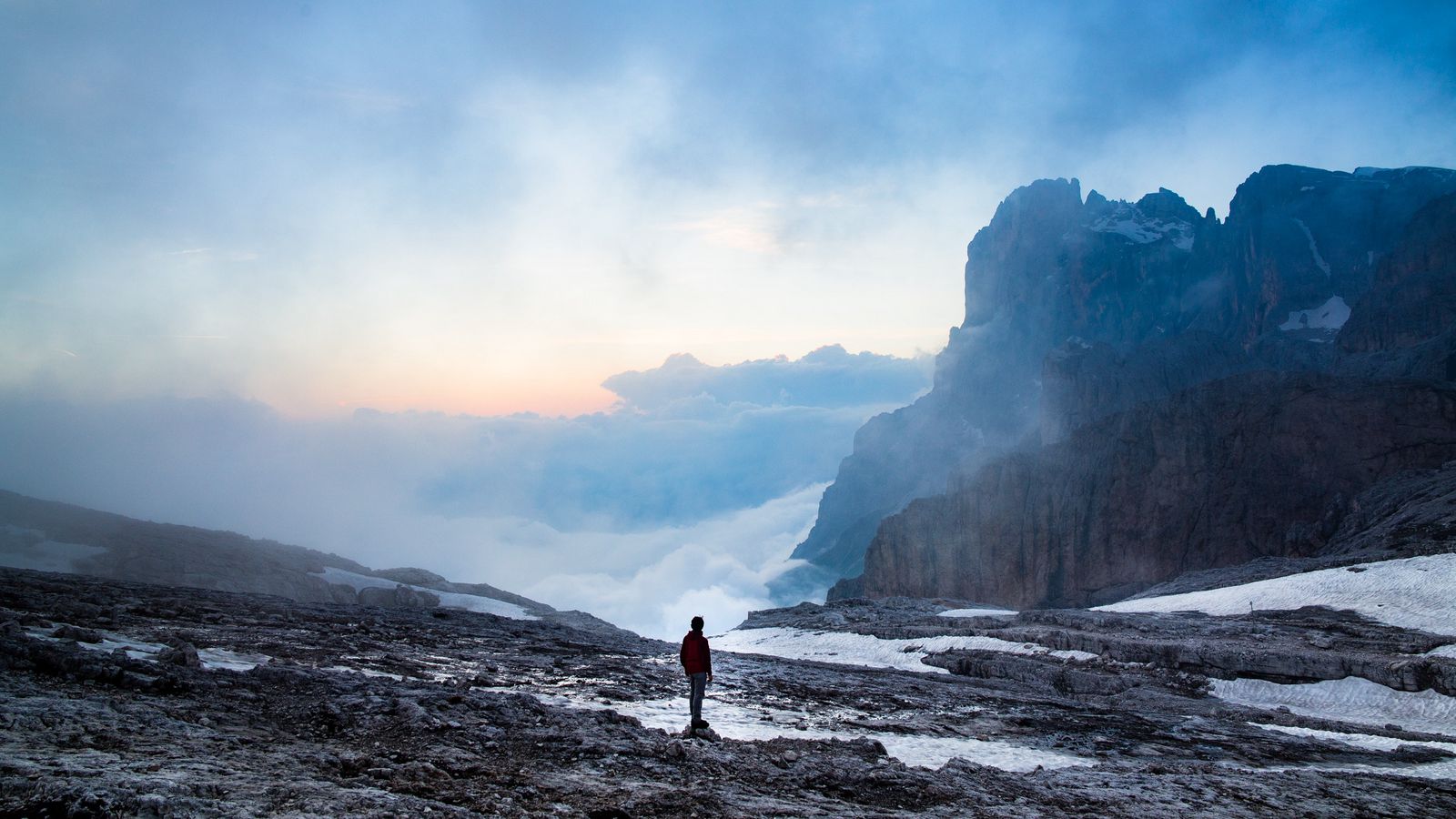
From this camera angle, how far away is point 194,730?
34.5 feet

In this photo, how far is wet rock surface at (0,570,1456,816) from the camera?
880cm

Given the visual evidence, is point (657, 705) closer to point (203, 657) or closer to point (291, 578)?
point (203, 657)

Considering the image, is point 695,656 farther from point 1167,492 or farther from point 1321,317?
point 1321,317

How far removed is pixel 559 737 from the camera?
12.4 meters

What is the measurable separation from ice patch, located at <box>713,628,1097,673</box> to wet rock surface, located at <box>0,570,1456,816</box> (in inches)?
233

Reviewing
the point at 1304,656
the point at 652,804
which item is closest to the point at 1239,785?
the point at 652,804

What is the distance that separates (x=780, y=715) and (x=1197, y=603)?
3928cm

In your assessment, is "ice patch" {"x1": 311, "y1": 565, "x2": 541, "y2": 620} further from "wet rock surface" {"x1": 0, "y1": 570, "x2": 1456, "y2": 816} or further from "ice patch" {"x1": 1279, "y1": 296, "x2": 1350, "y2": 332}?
"ice patch" {"x1": 1279, "y1": 296, "x2": 1350, "y2": 332}

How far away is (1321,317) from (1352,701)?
203196 millimetres

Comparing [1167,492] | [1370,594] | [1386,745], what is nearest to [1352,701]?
[1386,745]

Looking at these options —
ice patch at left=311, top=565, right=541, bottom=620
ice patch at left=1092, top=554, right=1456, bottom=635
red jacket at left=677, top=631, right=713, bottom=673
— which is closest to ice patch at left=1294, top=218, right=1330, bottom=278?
ice patch at left=1092, top=554, right=1456, bottom=635

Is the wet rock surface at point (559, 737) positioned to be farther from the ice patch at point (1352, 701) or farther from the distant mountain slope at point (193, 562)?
the distant mountain slope at point (193, 562)

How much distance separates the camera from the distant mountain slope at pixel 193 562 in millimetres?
50906

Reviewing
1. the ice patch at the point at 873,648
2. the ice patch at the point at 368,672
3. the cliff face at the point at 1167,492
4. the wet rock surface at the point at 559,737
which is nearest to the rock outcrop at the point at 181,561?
the ice patch at the point at 873,648
